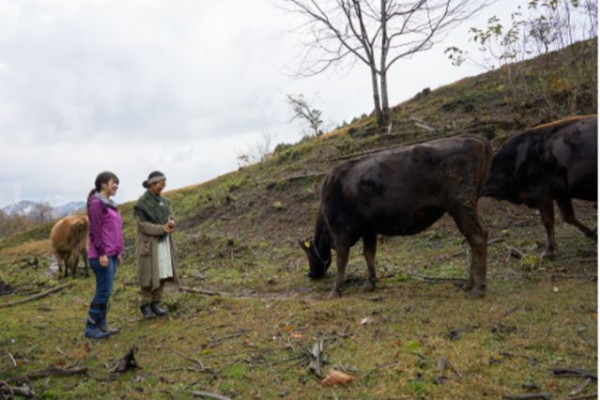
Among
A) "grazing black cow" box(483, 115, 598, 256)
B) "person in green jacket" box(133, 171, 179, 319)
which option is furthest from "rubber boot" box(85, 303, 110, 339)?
"grazing black cow" box(483, 115, 598, 256)

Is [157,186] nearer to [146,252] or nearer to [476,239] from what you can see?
[146,252]

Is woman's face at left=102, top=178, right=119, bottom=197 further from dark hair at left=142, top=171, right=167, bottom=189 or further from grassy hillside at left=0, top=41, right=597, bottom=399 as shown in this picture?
grassy hillside at left=0, top=41, right=597, bottom=399

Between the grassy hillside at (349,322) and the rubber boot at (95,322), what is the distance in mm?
156

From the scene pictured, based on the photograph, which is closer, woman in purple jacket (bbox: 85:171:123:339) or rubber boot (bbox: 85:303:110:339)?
woman in purple jacket (bbox: 85:171:123:339)

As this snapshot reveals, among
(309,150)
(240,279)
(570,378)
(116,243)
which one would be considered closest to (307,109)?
(309,150)

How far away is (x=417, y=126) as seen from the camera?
18.0 meters

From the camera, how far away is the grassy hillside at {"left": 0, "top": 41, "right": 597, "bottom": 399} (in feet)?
14.3

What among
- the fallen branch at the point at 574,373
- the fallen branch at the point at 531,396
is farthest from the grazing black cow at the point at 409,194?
the fallen branch at the point at 531,396

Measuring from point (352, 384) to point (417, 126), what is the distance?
14870 mm

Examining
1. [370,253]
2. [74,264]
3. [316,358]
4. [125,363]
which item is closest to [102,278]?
[125,363]

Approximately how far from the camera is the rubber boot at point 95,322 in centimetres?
679

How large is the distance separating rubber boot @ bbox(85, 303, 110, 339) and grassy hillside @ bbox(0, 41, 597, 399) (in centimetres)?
16

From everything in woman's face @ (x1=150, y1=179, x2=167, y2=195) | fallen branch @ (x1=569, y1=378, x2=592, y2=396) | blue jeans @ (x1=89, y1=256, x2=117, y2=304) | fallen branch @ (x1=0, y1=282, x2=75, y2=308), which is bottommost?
fallen branch @ (x1=569, y1=378, x2=592, y2=396)

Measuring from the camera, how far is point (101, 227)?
671cm
